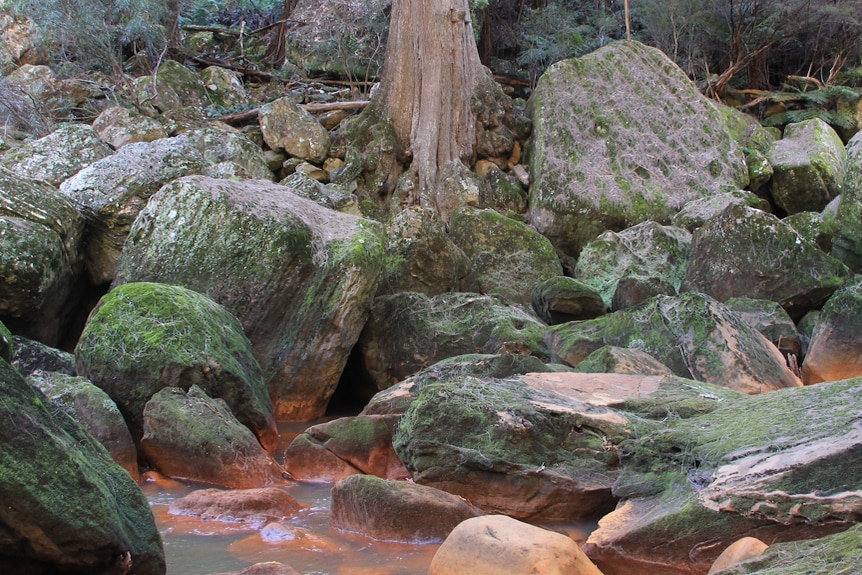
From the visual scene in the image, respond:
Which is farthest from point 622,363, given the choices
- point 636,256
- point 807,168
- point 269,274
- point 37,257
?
point 807,168

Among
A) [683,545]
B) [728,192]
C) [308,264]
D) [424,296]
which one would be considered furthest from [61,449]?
[728,192]

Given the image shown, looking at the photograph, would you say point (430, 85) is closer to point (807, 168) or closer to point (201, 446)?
point (807, 168)

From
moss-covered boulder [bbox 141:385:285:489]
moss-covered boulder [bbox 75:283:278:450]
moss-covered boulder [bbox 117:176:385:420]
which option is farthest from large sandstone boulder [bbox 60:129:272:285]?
moss-covered boulder [bbox 141:385:285:489]

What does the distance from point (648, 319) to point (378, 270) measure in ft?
7.86

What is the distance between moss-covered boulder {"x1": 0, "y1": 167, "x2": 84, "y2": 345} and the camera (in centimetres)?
691

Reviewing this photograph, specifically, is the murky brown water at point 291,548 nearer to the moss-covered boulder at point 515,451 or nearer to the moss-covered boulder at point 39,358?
the moss-covered boulder at point 515,451

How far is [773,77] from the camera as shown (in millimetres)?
17094

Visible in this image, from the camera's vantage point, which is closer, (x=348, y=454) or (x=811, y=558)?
(x=811, y=558)

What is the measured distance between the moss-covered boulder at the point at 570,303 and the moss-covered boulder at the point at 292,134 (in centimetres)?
496

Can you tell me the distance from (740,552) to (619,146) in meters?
10.6

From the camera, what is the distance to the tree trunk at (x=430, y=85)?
12445mm

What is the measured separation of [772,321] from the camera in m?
7.77

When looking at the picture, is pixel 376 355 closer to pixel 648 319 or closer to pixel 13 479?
pixel 648 319

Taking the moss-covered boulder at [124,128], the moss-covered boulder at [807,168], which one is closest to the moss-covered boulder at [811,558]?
the moss-covered boulder at [124,128]
